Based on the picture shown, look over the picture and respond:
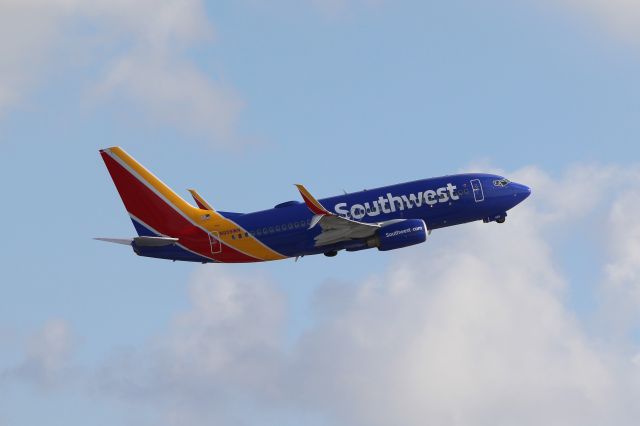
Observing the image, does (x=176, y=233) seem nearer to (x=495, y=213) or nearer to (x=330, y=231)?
(x=330, y=231)

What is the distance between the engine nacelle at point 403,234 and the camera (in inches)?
4584

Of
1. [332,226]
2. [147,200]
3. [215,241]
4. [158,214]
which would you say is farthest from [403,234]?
[147,200]

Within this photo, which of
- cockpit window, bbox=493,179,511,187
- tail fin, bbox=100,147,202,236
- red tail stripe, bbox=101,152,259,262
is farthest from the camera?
cockpit window, bbox=493,179,511,187

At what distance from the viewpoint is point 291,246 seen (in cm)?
11881

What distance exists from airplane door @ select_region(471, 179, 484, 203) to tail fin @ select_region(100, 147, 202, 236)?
82.3 feet

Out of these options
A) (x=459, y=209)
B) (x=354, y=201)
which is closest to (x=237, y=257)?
(x=354, y=201)

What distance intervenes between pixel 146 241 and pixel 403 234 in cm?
2279

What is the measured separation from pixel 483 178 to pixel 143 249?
104 feet

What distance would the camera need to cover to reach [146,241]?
118 m

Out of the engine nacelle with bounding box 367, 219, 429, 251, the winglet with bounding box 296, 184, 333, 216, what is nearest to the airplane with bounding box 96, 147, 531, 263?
the engine nacelle with bounding box 367, 219, 429, 251

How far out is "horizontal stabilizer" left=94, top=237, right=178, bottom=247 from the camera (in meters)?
118

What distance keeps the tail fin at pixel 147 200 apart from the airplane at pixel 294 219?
0.30 ft

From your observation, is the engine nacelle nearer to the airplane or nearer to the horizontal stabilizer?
the airplane

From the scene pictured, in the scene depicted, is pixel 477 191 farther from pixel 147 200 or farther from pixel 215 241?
pixel 147 200
